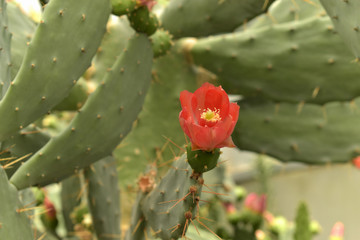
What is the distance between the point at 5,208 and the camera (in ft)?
3.21

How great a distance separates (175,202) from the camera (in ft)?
3.23

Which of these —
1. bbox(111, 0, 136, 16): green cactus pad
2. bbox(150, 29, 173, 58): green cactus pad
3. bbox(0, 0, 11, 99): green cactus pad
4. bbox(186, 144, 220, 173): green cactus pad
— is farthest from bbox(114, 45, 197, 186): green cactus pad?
bbox(186, 144, 220, 173): green cactus pad

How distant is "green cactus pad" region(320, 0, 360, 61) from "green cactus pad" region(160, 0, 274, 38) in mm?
326

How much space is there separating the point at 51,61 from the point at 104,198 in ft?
1.76

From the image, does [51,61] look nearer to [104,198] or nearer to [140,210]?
[140,210]

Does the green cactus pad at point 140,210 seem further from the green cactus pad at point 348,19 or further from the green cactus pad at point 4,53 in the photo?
the green cactus pad at point 348,19

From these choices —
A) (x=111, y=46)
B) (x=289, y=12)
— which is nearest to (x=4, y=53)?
(x=111, y=46)

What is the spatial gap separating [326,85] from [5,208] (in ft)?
3.19

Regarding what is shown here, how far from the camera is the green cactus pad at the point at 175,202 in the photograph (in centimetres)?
92

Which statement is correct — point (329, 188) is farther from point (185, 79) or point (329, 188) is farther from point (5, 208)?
point (5, 208)

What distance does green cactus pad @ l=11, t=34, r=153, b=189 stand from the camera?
1.11 meters

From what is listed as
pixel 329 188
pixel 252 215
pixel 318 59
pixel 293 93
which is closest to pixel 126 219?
pixel 252 215

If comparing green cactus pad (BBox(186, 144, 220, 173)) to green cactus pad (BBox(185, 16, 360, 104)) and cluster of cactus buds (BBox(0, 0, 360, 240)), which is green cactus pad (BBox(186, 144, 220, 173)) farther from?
green cactus pad (BBox(185, 16, 360, 104))

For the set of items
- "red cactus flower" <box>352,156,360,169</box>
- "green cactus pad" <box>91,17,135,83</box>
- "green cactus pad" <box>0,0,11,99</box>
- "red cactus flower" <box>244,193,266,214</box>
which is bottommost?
"red cactus flower" <box>244,193,266,214</box>
